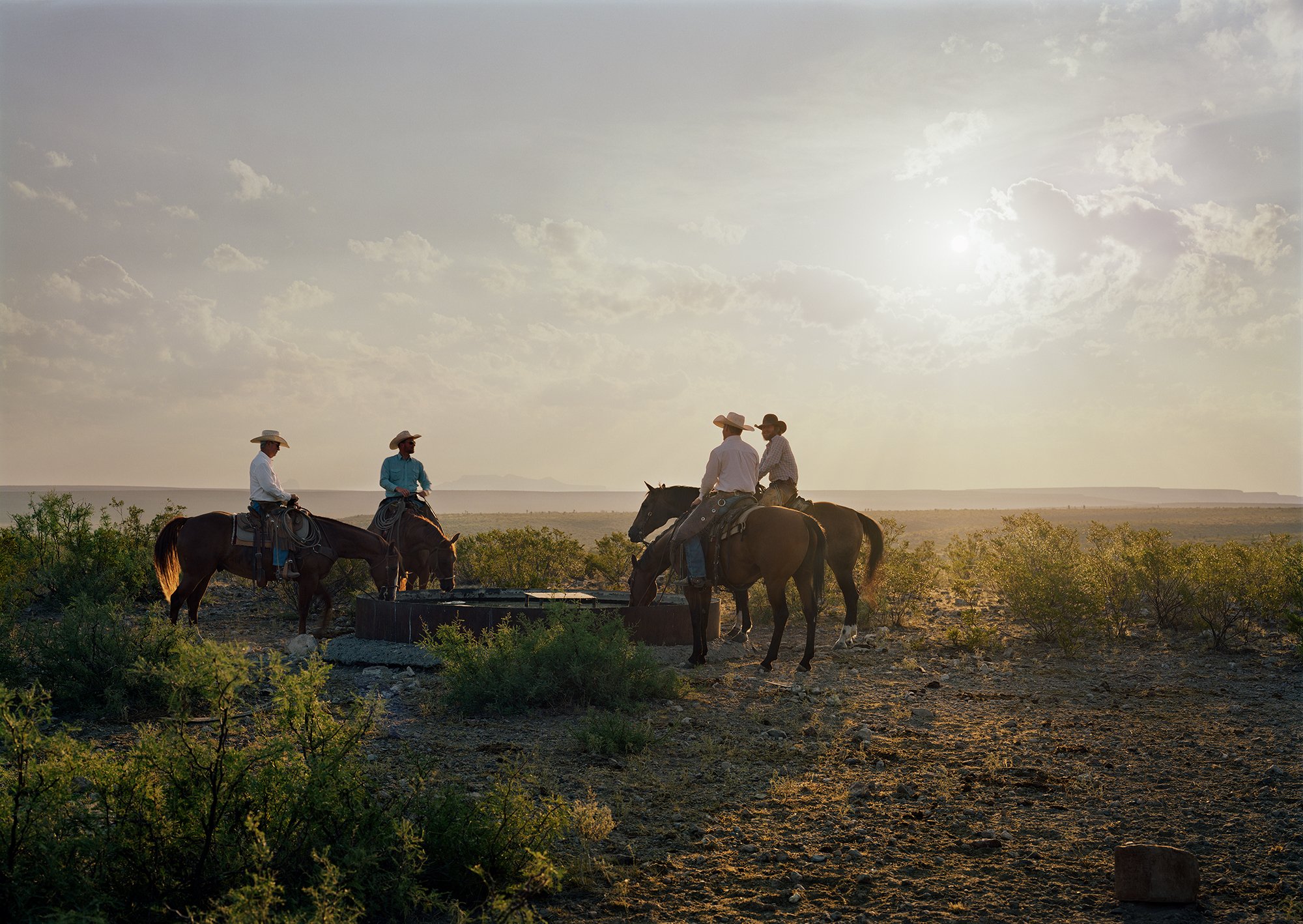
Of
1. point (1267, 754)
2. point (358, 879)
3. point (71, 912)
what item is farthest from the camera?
point (1267, 754)

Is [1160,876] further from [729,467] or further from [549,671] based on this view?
[729,467]

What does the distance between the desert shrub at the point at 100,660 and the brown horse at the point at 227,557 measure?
10.7 ft

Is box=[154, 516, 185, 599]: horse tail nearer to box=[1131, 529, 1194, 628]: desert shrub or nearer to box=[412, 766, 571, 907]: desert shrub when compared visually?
box=[412, 766, 571, 907]: desert shrub

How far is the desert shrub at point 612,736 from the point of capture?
6820mm

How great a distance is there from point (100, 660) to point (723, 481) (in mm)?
6453

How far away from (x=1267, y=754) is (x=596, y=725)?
4815 mm

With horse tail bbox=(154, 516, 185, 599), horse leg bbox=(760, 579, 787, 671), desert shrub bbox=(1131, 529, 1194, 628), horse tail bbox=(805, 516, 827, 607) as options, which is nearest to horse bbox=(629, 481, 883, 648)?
horse tail bbox=(805, 516, 827, 607)

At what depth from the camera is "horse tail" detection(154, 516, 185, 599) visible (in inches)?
471

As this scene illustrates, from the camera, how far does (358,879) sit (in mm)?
3947

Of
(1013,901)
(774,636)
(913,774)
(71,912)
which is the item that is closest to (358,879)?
(71,912)

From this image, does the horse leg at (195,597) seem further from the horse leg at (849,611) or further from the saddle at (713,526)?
the horse leg at (849,611)

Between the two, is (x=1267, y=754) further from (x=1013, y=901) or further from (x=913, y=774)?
(x=1013, y=901)

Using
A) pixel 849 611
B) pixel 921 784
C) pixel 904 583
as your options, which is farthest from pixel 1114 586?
pixel 921 784

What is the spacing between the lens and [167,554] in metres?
12.1
